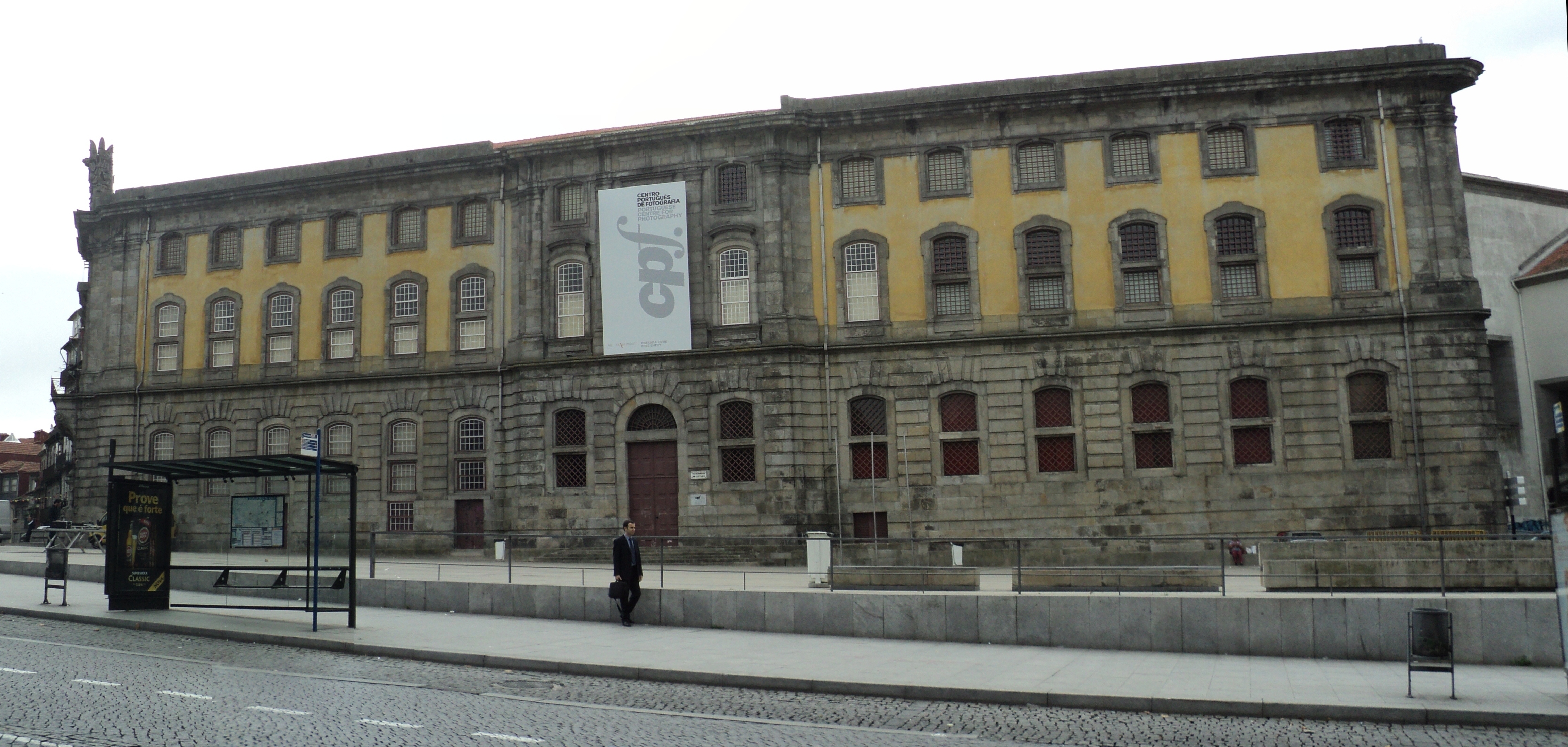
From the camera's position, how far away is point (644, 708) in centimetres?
1281

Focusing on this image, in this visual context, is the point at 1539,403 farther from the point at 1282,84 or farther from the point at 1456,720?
the point at 1456,720

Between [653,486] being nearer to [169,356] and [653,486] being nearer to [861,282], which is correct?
[861,282]

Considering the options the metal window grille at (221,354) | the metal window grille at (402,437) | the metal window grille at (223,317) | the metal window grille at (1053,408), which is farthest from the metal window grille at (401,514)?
the metal window grille at (1053,408)

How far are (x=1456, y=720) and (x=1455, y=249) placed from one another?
76.0ft

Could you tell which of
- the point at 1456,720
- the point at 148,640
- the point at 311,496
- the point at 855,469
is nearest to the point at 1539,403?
the point at 855,469

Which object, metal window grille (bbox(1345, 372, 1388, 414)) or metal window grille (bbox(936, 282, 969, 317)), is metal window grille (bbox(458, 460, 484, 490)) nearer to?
metal window grille (bbox(936, 282, 969, 317))

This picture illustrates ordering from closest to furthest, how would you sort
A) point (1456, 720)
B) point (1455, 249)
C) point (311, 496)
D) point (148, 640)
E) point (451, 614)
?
point (1456, 720)
point (148, 640)
point (311, 496)
point (451, 614)
point (1455, 249)

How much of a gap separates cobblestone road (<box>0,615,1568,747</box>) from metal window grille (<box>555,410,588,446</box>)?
62.7ft

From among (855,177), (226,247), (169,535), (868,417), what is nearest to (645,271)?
(855,177)

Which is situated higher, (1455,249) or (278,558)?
(1455,249)

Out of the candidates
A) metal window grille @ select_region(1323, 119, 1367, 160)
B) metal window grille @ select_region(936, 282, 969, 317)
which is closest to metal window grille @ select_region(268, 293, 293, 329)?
metal window grille @ select_region(936, 282, 969, 317)

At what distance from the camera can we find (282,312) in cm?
3978

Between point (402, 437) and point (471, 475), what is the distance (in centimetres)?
285

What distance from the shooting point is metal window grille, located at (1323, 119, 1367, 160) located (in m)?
32.1
